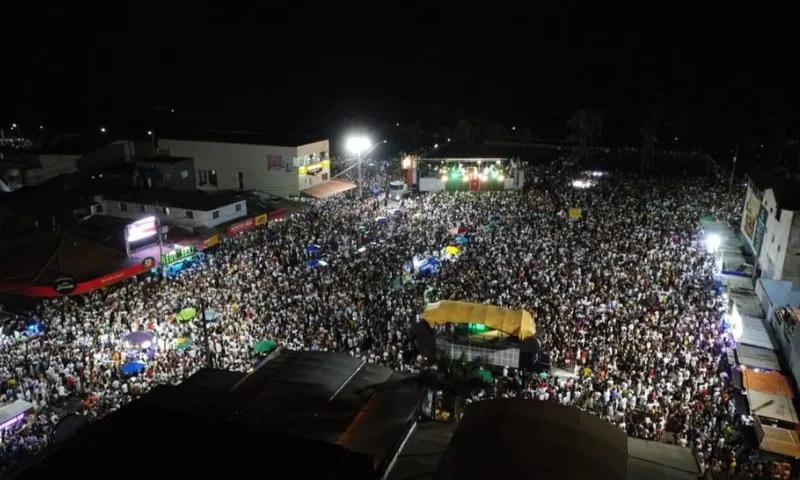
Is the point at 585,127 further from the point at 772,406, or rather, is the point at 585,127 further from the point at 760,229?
the point at 772,406

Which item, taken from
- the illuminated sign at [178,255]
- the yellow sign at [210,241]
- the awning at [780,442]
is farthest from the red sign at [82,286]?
the awning at [780,442]

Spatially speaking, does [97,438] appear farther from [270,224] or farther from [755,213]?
[755,213]

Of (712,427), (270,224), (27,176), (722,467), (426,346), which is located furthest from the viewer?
(27,176)

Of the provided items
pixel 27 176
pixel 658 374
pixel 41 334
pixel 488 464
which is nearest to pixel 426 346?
pixel 658 374

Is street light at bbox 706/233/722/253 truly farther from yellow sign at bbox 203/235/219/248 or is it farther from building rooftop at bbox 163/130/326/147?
building rooftop at bbox 163/130/326/147

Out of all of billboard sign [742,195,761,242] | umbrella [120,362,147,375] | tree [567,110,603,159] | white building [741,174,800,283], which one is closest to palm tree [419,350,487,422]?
umbrella [120,362,147,375]
